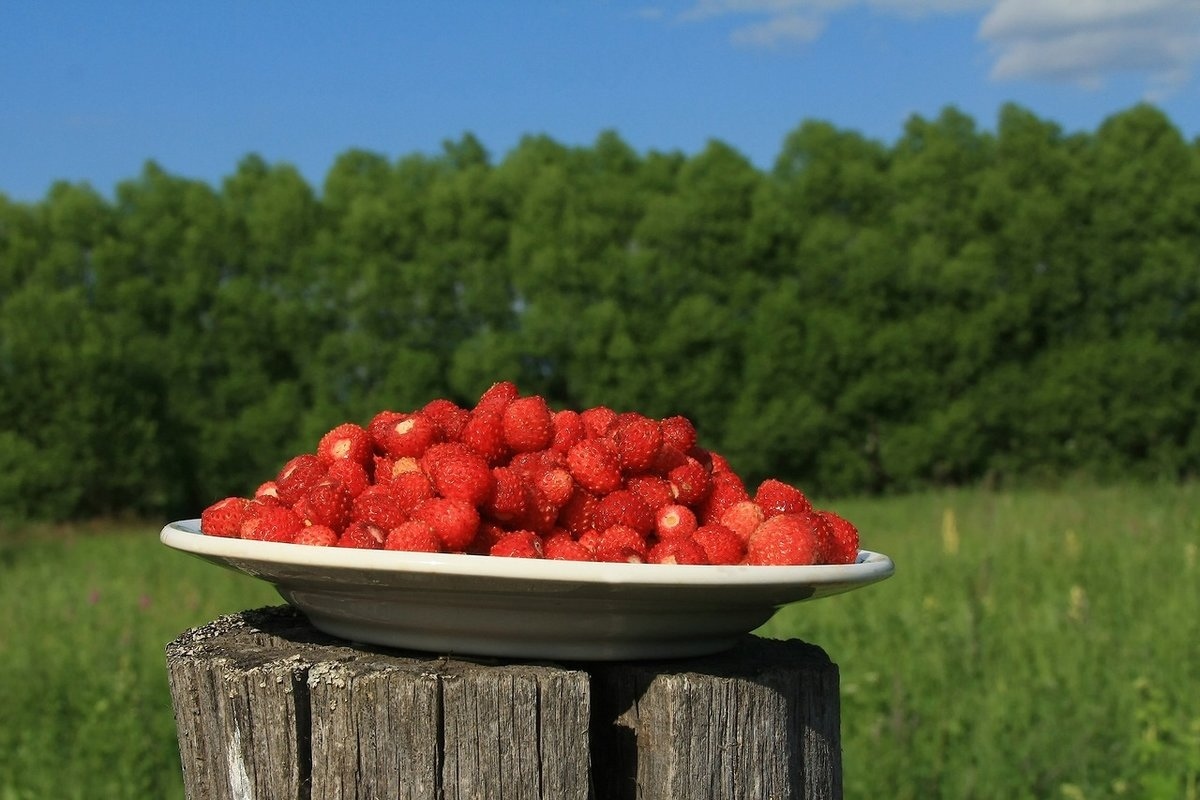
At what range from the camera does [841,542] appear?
1.90 meters

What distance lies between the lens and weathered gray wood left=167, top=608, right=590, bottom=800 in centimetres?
162

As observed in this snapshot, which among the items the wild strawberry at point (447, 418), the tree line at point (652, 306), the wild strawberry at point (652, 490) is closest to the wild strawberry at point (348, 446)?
the wild strawberry at point (447, 418)

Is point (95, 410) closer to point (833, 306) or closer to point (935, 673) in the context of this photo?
point (833, 306)

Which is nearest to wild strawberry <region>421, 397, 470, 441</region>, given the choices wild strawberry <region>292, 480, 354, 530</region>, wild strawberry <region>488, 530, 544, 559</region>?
wild strawberry <region>292, 480, 354, 530</region>

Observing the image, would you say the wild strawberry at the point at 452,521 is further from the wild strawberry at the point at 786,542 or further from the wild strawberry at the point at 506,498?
the wild strawberry at the point at 786,542

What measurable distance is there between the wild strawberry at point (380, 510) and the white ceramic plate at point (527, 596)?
12 cm

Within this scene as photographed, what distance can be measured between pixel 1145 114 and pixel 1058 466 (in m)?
4.77

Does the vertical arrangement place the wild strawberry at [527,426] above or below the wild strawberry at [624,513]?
above

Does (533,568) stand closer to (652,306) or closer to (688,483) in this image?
(688,483)

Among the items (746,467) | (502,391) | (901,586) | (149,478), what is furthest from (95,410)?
(502,391)

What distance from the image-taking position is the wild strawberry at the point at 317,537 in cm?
171

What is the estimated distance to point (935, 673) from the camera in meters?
4.65

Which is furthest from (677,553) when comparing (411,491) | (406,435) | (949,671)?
(949,671)

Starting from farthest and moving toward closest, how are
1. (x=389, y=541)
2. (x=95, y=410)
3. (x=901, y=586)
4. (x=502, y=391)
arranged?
(x=95, y=410)
(x=901, y=586)
(x=502, y=391)
(x=389, y=541)
